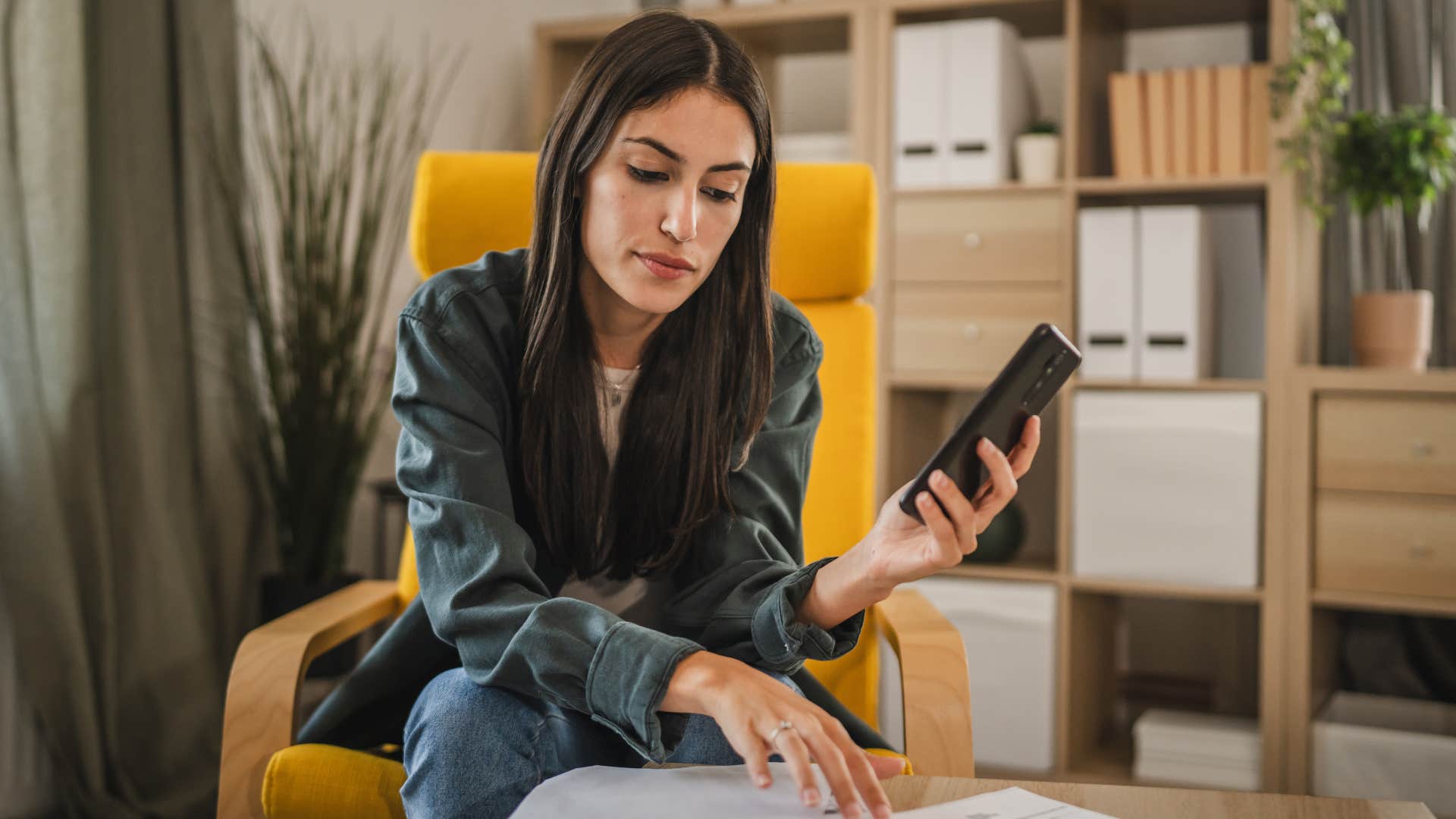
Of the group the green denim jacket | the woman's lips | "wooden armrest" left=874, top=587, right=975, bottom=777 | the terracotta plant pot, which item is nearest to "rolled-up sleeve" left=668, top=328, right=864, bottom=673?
the green denim jacket

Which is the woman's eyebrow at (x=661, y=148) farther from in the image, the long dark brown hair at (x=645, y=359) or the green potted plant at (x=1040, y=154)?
the green potted plant at (x=1040, y=154)

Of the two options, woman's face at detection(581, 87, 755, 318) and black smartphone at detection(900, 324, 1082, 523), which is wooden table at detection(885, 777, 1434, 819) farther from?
woman's face at detection(581, 87, 755, 318)

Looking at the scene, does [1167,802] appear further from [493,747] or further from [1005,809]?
[493,747]

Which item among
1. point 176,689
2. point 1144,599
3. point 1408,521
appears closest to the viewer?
point 176,689

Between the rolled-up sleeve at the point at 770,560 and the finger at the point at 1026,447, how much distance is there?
0.72ft

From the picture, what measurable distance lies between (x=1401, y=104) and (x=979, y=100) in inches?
32.5

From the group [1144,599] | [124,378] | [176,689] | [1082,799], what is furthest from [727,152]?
[1144,599]

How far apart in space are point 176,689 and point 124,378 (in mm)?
500

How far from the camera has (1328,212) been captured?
2.18 metres

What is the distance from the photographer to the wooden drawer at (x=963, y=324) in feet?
7.86

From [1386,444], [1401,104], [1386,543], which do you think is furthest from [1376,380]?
[1401,104]

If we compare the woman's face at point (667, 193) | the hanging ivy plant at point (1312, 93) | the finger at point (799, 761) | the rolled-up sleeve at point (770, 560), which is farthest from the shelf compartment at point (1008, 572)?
the finger at point (799, 761)

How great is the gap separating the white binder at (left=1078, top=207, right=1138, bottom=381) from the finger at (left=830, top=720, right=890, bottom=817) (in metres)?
1.75

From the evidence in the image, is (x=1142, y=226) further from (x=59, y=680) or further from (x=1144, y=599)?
(x=59, y=680)
